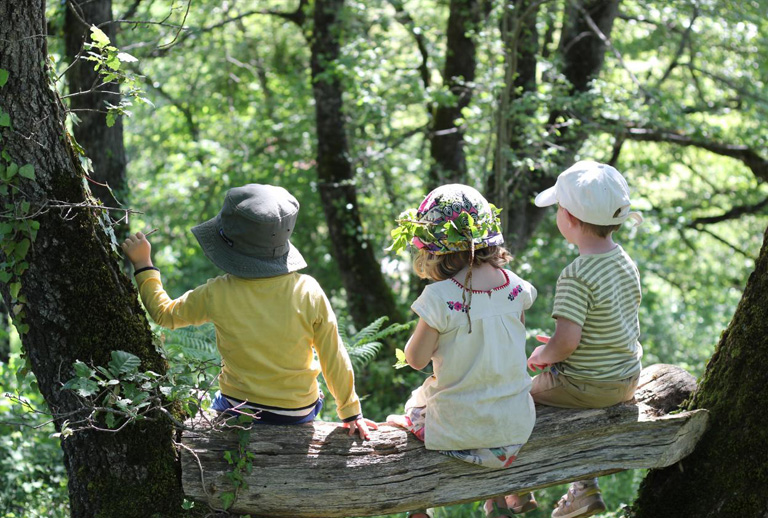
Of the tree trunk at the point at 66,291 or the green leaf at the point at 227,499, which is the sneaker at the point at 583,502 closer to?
the green leaf at the point at 227,499

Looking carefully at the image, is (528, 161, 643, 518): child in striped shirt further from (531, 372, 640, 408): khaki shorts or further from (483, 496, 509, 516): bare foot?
(483, 496, 509, 516): bare foot

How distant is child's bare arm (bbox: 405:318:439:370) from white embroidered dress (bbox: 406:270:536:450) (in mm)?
36

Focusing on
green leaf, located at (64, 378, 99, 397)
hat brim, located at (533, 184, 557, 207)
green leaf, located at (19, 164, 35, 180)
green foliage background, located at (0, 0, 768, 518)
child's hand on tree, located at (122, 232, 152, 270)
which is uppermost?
green leaf, located at (19, 164, 35, 180)

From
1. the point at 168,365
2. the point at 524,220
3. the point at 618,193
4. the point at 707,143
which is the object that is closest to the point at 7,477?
the point at 168,365

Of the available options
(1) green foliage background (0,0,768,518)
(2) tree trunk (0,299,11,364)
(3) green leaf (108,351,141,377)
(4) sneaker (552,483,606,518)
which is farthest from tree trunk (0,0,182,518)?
(2) tree trunk (0,299,11,364)

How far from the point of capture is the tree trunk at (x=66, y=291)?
3.02 m

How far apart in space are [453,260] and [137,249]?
1.39m

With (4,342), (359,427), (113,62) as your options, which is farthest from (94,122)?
(4,342)

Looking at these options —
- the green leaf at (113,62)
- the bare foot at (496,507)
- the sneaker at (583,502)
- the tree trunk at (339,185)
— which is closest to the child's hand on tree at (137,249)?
the green leaf at (113,62)

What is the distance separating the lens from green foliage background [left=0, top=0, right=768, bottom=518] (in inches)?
272

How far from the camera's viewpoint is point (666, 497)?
3490 millimetres

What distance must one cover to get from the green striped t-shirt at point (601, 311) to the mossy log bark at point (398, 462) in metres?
0.21

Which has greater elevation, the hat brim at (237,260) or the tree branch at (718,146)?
the hat brim at (237,260)

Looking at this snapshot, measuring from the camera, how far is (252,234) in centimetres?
319
